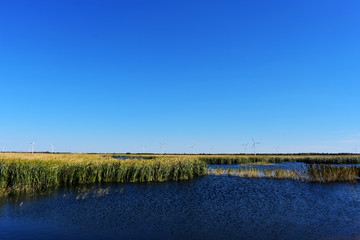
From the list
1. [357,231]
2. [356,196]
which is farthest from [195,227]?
[356,196]

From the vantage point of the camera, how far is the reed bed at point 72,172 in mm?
20312

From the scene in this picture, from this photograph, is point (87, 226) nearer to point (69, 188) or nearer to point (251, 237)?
point (251, 237)

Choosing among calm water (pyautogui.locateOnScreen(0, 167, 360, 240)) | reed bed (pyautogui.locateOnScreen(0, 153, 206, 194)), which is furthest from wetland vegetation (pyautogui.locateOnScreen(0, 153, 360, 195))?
calm water (pyautogui.locateOnScreen(0, 167, 360, 240))

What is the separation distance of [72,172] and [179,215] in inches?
627

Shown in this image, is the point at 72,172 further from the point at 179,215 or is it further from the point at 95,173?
the point at 179,215

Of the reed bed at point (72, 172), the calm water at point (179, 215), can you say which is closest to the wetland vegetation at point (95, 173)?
the reed bed at point (72, 172)

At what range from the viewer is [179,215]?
48.1 ft

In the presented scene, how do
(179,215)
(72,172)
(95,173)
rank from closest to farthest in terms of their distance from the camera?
(179,215), (72,172), (95,173)

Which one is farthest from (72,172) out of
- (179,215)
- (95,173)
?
(179,215)

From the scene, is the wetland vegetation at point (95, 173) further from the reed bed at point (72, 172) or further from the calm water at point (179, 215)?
the calm water at point (179, 215)

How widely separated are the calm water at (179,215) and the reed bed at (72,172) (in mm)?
3022

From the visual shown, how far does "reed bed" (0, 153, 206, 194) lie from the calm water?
302cm

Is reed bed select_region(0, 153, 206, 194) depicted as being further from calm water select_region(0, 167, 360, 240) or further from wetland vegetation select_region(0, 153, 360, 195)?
calm water select_region(0, 167, 360, 240)

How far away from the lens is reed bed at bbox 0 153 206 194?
800 inches
